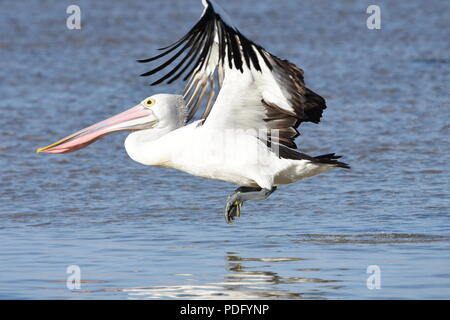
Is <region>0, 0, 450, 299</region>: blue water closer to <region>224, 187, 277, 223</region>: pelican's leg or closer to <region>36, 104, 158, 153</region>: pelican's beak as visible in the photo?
<region>224, 187, 277, 223</region>: pelican's leg

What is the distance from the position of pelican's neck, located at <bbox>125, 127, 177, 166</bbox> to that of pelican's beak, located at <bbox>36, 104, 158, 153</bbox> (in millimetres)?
76

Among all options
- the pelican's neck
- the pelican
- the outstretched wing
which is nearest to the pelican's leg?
the pelican

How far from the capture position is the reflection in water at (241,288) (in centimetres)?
618

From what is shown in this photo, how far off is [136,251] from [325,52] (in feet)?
38.5

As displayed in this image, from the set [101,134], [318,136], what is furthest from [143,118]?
[318,136]

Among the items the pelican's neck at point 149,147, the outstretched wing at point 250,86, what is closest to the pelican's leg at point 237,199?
the outstretched wing at point 250,86

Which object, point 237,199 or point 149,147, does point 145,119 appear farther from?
point 237,199

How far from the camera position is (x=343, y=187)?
9680 millimetres

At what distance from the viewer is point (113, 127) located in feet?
26.8

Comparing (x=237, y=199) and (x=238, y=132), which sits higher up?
(x=238, y=132)

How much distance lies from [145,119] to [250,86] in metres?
0.97

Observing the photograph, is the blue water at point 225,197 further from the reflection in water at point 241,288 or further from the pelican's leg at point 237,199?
the pelican's leg at point 237,199

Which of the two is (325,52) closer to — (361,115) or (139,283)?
(361,115)

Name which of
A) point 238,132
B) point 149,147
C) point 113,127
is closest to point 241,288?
point 238,132
